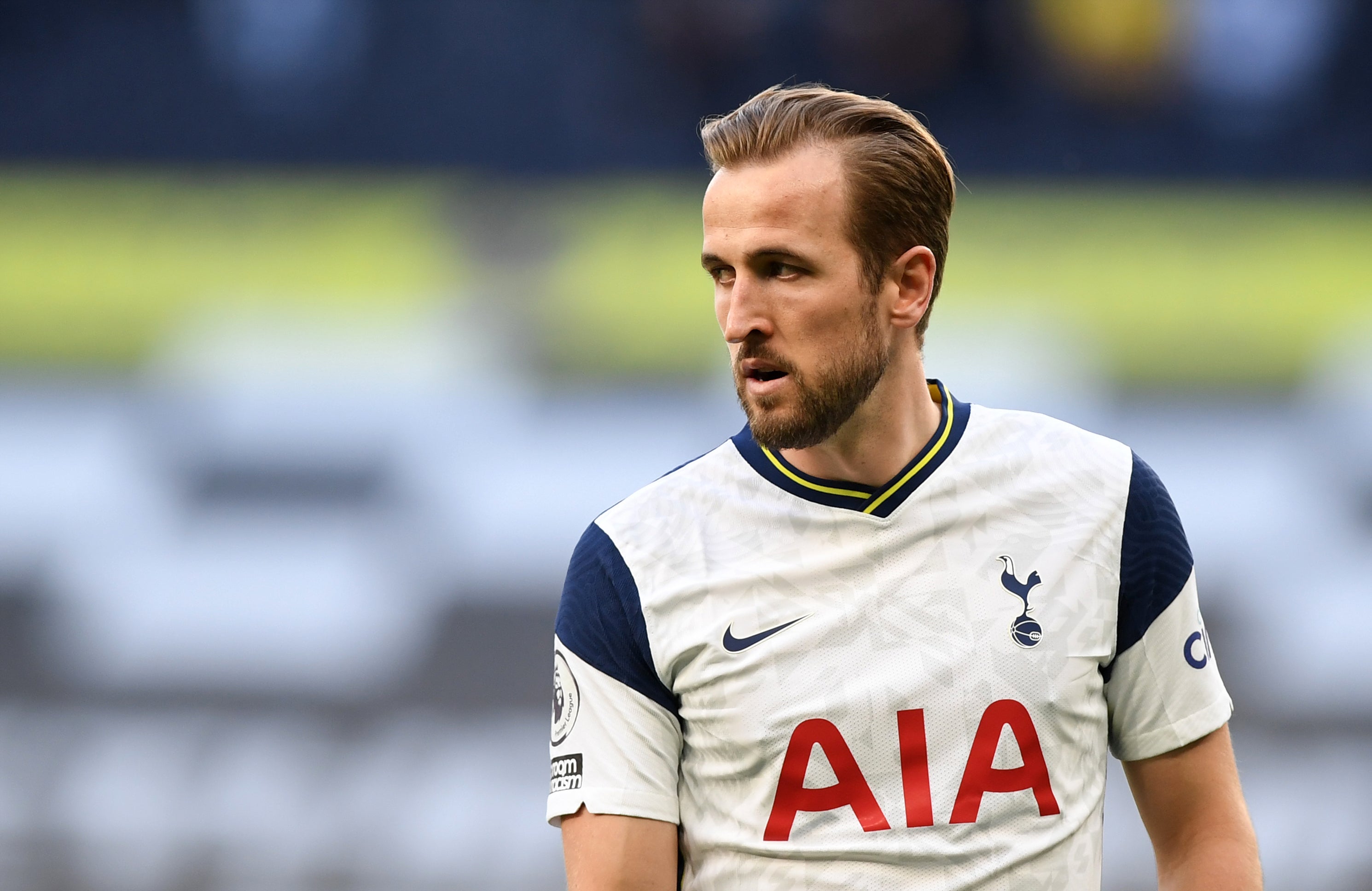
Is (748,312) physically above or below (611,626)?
above

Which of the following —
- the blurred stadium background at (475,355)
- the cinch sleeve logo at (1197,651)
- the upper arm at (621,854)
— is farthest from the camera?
the blurred stadium background at (475,355)

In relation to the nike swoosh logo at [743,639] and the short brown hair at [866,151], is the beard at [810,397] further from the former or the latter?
the nike swoosh logo at [743,639]

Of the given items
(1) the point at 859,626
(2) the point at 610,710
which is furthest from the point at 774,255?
(2) the point at 610,710

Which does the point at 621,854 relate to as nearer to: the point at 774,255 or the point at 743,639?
the point at 743,639

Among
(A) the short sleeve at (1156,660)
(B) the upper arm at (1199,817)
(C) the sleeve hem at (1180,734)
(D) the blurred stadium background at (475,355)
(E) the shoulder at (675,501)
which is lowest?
(B) the upper arm at (1199,817)

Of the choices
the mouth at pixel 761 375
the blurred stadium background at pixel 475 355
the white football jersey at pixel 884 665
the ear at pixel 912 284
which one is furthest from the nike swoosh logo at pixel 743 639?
the blurred stadium background at pixel 475 355

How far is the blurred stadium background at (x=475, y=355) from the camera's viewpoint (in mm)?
4430

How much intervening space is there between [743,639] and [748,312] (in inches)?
14.3

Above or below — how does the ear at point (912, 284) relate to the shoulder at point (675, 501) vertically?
above

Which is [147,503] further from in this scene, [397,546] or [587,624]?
[587,624]

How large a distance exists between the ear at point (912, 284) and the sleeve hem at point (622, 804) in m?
0.61

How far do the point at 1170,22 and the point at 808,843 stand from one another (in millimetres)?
4299

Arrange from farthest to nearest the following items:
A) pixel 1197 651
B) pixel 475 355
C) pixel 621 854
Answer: pixel 475 355 → pixel 1197 651 → pixel 621 854

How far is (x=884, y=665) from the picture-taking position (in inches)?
61.5
